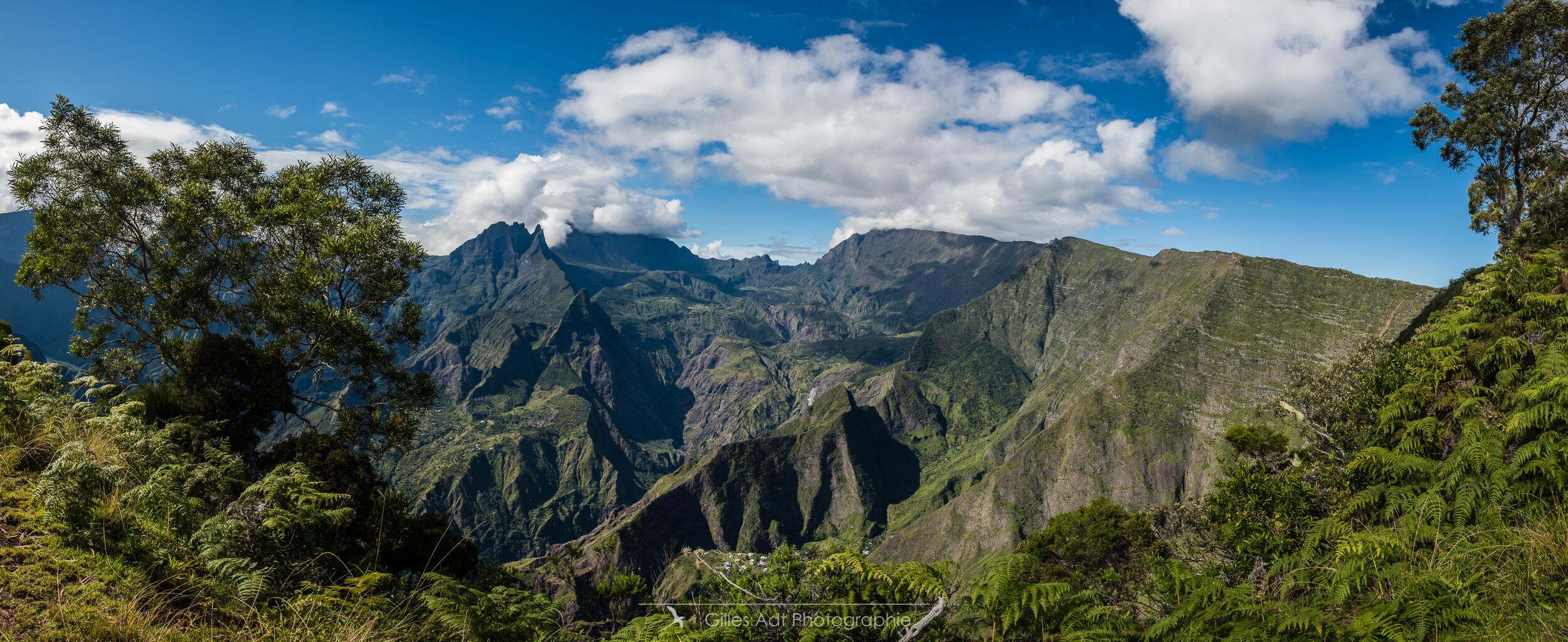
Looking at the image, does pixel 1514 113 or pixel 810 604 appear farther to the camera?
pixel 1514 113

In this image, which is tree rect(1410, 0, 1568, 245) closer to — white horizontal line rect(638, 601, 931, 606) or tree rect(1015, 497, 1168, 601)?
tree rect(1015, 497, 1168, 601)

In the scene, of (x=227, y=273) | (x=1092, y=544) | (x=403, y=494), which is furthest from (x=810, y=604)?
(x=1092, y=544)

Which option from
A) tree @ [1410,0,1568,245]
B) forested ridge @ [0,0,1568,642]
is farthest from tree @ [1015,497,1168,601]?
tree @ [1410,0,1568,245]

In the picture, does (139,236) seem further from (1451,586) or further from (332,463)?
(1451,586)

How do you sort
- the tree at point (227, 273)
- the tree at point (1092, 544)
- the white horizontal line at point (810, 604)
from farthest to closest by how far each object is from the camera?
the tree at point (1092, 544) < the tree at point (227, 273) < the white horizontal line at point (810, 604)

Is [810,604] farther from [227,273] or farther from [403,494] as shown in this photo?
[227,273]

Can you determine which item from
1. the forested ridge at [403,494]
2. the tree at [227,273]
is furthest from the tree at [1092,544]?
the tree at [227,273]

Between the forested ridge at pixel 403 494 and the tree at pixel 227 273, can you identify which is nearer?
the forested ridge at pixel 403 494

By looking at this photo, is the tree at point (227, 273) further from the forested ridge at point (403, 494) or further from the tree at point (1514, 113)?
the tree at point (1514, 113)
